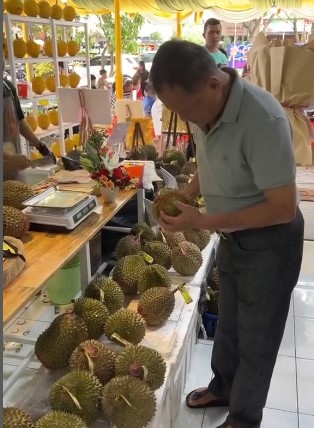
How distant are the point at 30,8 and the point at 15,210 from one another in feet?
11.2

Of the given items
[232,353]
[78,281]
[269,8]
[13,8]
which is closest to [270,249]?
[232,353]

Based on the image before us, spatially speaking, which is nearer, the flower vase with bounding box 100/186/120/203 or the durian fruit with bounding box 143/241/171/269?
the flower vase with bounding box 100/186/120/203

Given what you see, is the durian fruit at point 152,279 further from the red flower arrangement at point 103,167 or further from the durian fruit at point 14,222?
the durian fruit at point 14,222

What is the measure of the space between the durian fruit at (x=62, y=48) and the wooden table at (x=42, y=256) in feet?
12.1

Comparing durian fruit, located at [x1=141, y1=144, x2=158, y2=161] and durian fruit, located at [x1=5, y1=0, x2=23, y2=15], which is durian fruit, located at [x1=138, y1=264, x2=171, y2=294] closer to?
durian fruit, located at [x1=141, y1=144, x2=158, y2=161]

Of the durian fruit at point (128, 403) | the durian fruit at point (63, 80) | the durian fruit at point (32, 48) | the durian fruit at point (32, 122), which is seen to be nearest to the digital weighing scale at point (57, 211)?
the durian fruit at point (128, 403)

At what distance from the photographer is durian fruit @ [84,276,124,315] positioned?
1932 mm

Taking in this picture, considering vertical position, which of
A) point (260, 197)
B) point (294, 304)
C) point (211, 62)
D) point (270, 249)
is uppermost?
point (211, 62)

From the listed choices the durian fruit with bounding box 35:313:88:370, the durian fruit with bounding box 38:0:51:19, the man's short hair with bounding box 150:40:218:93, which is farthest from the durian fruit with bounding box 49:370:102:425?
the durian fruit with bounding box 38:0:51:19

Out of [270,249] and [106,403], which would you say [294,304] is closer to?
[270,249]

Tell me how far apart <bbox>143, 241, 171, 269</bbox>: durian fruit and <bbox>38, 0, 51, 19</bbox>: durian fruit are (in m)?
3.32

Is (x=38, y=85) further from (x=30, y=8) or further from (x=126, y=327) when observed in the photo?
(x=126, y=327)

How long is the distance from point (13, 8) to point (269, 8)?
390cm

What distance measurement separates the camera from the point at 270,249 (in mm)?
1596
